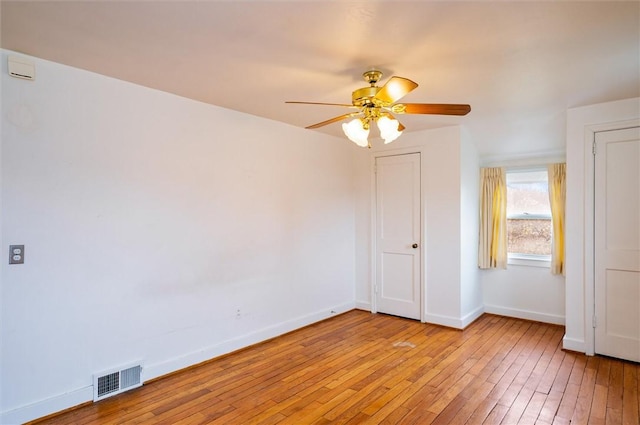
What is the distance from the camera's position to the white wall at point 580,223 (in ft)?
11.0

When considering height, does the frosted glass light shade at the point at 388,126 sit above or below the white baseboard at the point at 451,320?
above

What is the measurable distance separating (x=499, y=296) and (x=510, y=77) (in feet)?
10.2

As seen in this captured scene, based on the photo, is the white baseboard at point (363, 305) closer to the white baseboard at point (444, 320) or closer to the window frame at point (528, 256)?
the white baseboard at point (444, 320)

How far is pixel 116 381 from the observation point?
266 cm

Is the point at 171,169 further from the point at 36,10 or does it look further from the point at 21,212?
the point at 36,10

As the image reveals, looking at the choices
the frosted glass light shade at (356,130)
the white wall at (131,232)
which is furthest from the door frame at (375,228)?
the frosted glass light shade at (356,130)

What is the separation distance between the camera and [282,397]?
263 cm

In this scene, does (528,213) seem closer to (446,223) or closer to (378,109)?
(446,223)

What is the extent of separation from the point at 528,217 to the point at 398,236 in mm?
1654

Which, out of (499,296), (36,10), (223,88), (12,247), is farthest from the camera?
(499,296)

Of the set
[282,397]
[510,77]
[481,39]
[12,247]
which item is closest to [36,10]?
[12,247]

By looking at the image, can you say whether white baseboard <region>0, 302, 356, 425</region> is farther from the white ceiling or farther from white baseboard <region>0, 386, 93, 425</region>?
the white ceiling

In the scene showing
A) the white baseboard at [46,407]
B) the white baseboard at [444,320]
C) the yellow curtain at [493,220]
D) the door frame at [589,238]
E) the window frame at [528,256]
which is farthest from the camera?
the yellow curtain at [493,220]

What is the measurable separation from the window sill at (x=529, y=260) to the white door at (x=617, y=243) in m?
1.09
